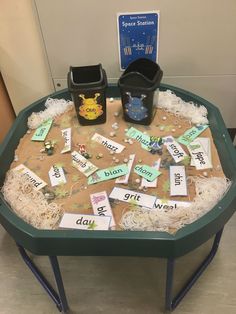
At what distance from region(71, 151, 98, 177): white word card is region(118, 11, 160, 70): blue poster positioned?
1.55ft

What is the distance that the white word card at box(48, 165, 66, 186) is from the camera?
100cm

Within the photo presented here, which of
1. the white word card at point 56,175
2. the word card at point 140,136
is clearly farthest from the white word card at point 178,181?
the white word card at point 56,175

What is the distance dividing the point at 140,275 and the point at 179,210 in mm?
445

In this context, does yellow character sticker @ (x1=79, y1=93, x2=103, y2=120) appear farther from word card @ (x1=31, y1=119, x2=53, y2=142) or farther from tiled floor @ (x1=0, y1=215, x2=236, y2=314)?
tiled floor @ (x1=0, y1=215, x2=236, y2=314)

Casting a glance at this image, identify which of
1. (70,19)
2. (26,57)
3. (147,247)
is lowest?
(147,247)

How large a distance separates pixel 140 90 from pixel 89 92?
18cm

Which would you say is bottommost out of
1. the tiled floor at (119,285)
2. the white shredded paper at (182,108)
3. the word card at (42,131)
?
the tiled floor at (119,285)

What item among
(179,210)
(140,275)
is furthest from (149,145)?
(140,275)

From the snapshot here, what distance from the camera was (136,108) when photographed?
1123 mm

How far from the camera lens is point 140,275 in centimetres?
120

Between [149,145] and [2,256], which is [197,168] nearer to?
[149,145]

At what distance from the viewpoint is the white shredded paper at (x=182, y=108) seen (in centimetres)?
117

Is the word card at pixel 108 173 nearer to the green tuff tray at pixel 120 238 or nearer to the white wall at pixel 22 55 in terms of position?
the green tuff tray at pixel 120 238

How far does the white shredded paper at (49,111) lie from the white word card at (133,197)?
1.45ft
